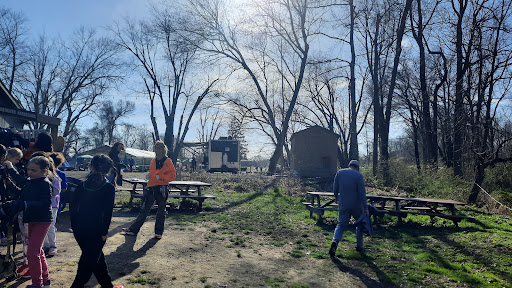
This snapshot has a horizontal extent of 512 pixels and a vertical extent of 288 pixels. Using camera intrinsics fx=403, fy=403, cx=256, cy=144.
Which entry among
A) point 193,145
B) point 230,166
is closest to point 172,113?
point 230,166

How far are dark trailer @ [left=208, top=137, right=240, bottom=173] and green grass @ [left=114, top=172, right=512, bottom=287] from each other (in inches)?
813

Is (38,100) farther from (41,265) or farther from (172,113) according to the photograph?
(41,265)

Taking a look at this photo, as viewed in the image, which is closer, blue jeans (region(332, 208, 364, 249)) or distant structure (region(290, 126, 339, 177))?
blue jeans (region(332, 208, 364, 249))

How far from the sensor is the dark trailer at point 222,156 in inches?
1341

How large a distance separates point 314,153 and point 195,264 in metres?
21.7

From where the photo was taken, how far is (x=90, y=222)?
13.2 feet

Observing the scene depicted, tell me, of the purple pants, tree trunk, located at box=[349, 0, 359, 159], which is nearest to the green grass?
the purple pants

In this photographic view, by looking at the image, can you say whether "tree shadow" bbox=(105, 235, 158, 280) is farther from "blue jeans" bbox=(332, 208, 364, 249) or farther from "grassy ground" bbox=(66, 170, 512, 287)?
"blue jeans" bbox=(332, 208, 364, 249)

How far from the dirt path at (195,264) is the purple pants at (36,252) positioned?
16.6 inches

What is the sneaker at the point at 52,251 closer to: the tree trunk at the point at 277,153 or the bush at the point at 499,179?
the bush at the point at 499,179

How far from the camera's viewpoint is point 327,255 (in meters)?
6.94

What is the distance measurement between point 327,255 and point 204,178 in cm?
1492

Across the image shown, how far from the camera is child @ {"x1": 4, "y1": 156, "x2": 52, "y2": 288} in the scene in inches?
168

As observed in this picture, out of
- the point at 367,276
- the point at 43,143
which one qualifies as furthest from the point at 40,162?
the point at 367,276
